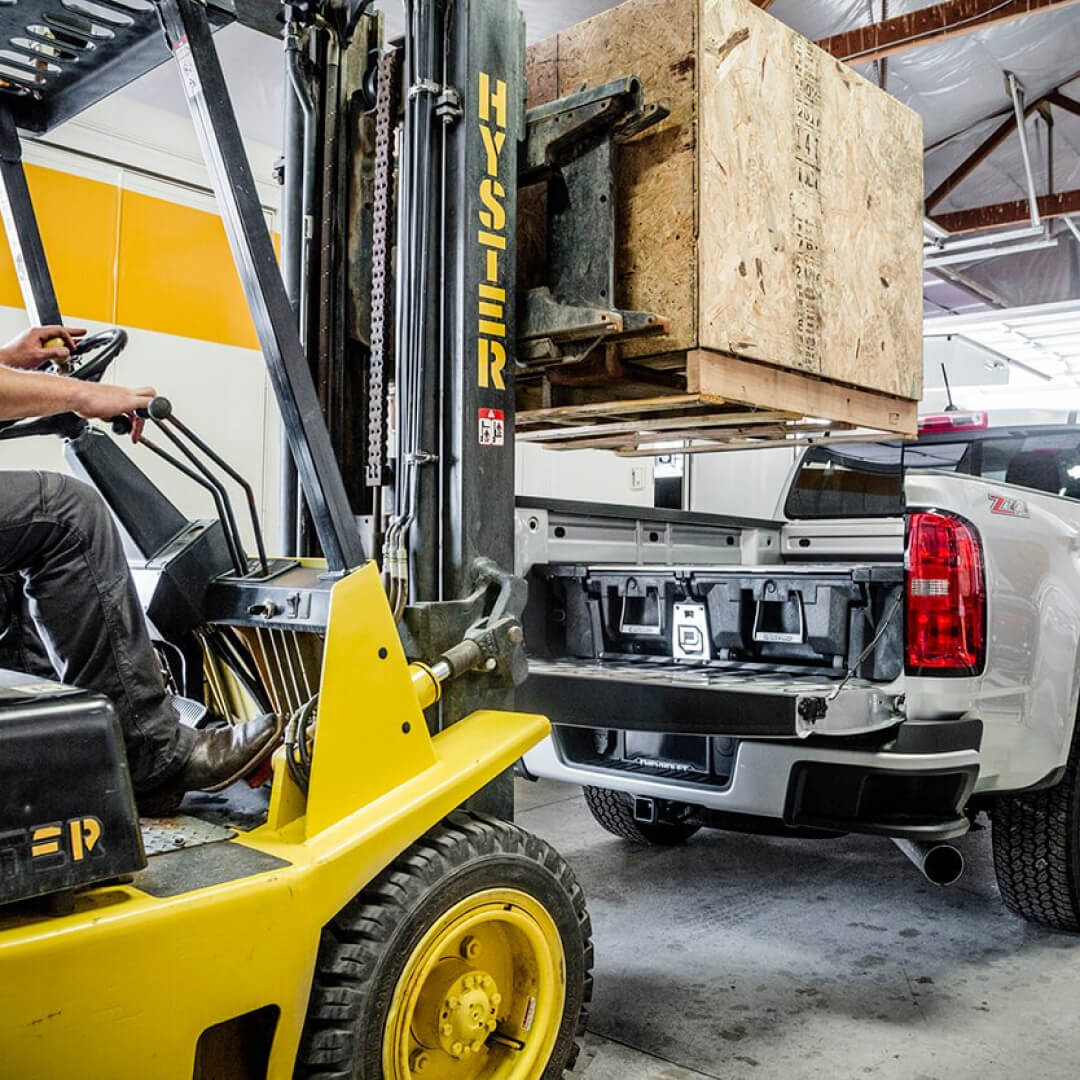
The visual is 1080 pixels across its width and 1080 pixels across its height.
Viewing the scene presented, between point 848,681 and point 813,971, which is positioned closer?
point 848,681

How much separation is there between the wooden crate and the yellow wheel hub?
1.33 metres

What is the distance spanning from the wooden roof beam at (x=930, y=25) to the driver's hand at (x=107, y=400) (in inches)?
191

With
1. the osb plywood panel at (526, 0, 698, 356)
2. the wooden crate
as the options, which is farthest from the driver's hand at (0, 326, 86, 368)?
the osb plywood panel at (526, 0, 698, 356)

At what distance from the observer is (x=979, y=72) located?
7242 mm

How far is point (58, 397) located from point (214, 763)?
2.64 feet

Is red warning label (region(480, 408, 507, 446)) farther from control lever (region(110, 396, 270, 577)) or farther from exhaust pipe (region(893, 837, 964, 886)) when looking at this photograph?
exhaust pipe (region(893, 837, 964, 886))

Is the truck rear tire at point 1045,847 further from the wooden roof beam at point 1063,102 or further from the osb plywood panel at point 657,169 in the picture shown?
the wooden roof beam at point 1063,102

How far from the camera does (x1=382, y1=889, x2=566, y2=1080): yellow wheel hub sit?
2137 mm

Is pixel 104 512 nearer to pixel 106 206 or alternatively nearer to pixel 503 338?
pixel 503 338

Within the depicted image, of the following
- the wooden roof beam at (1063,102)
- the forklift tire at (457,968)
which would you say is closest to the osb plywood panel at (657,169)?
the forklift tire at (457,968)

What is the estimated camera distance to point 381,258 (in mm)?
2781

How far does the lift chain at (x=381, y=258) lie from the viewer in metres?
2.72

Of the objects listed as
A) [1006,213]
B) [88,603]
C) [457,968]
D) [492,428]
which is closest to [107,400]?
[88,603]

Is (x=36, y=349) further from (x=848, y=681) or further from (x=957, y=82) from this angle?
(x=957, y=82)
